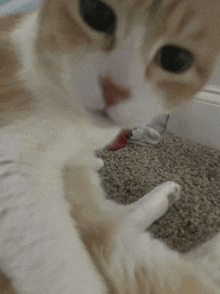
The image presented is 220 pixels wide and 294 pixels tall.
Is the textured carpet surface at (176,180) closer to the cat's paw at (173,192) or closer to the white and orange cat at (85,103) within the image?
the cat's paw at (173,192)

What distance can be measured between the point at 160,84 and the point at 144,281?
0.33m

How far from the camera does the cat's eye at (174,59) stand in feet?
0.99

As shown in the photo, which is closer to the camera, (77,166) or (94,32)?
(94,32)

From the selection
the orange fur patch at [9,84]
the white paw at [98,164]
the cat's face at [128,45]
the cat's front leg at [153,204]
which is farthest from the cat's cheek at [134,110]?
the white paw at [98,164]

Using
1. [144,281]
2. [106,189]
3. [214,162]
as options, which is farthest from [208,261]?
[214,162]

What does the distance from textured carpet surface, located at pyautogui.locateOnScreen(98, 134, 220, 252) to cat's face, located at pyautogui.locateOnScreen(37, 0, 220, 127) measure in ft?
1.58

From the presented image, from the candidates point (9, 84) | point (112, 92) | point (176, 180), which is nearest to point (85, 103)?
point (112, 92)

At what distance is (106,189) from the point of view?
80 cm

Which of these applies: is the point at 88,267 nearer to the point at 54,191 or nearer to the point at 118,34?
the point at 54,191

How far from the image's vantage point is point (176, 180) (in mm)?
869

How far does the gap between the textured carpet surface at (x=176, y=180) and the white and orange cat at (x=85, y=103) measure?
19 cm

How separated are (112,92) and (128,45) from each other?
0.19 ft

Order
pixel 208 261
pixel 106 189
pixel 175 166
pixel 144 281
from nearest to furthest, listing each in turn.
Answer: pixel 144 281
pixel 208 261
pixel 106 189
pixel 175 166

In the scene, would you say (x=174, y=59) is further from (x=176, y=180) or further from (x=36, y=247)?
(x=176, y=180)
